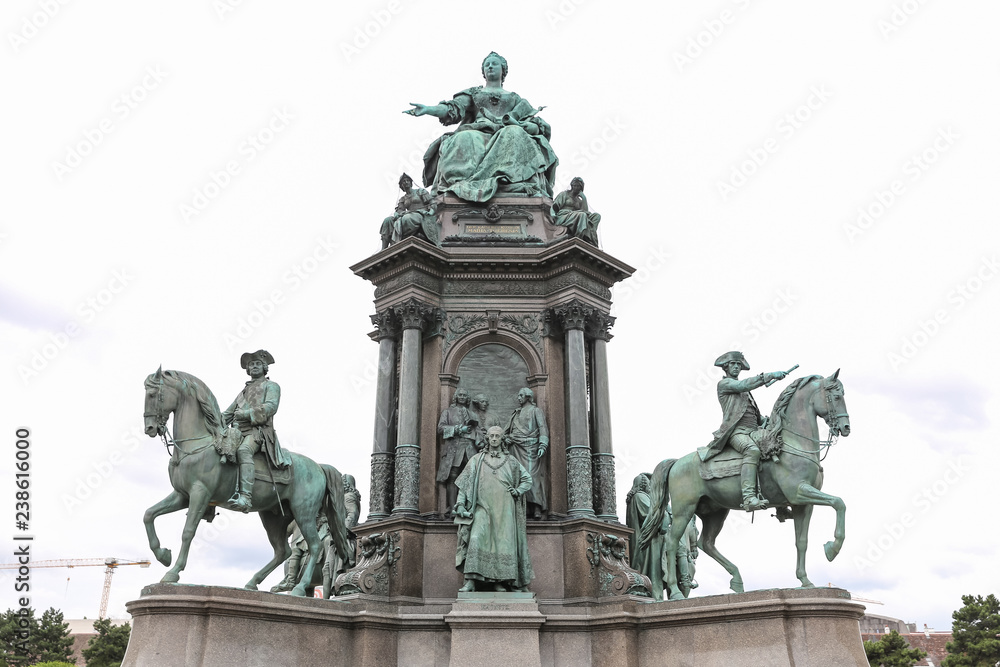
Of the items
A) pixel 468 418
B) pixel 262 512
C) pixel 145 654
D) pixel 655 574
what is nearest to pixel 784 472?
pixel 655 574

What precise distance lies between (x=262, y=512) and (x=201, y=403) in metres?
2.36

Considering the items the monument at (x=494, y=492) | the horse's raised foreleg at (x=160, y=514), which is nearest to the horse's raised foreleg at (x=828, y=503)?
the monument at (x=494, y=492)

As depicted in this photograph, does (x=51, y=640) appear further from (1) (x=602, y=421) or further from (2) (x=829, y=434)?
(2) (x=829, y=434)

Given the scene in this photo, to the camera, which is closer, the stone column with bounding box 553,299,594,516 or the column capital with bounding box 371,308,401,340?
the stone column with bounding box 553,299,594,516

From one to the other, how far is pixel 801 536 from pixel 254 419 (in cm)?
852

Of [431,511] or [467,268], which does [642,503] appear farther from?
[467,268]

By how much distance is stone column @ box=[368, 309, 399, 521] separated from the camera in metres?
16.3

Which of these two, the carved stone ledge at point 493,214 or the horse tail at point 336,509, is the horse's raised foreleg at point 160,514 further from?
the carved stone ledge at point 493,214

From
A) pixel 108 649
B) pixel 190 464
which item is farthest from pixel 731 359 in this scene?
pixel 108 649

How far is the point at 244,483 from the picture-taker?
1427 centimetres

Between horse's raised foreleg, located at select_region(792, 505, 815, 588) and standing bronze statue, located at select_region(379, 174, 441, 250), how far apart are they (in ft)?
26.1

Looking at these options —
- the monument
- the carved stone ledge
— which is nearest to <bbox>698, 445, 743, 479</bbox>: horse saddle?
the monument

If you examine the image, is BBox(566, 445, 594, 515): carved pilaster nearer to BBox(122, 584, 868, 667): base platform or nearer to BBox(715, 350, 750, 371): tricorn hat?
BBox(122, 584, 868, 667): base platform

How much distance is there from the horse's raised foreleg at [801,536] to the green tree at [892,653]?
3058cm
